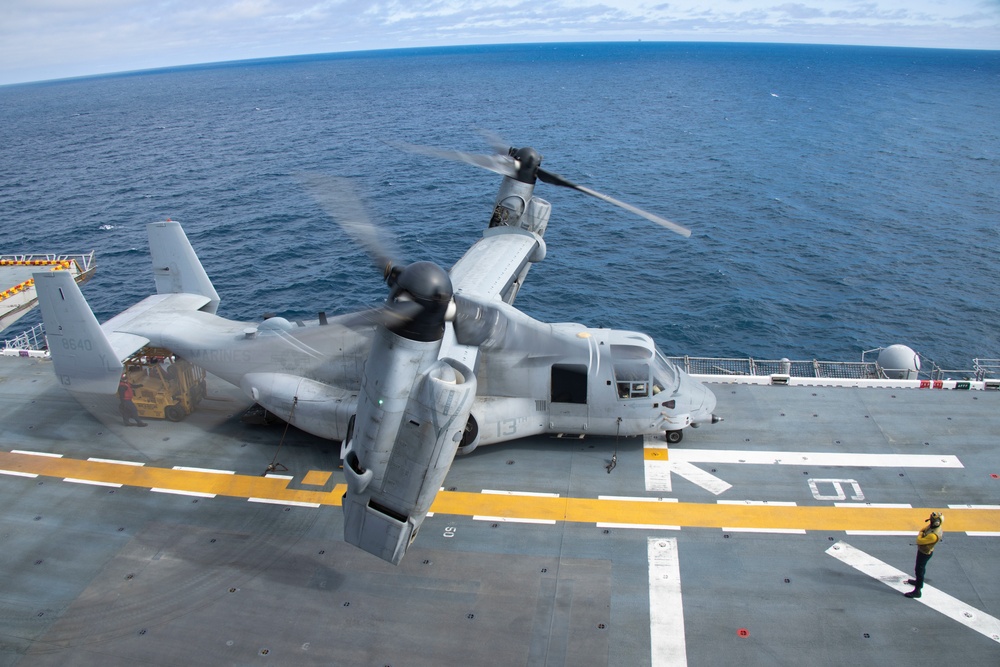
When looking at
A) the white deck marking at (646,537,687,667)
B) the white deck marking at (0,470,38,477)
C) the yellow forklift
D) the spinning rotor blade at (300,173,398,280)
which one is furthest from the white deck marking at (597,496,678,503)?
the white deck marking at (0,470,38,477)

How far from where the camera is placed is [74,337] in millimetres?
21109

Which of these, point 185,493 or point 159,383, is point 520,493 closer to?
point 185,493

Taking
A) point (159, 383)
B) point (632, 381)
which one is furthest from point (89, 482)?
point (632, 381)

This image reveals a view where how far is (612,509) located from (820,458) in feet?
23.0

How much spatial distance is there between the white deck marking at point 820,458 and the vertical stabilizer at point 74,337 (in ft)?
59.0

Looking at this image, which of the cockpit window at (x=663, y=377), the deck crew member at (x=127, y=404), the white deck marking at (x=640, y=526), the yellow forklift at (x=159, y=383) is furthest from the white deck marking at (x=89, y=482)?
the cockpit window at (x=663, y=377)

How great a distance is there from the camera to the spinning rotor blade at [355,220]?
13641mm

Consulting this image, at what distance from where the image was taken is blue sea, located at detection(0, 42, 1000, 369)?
147ft

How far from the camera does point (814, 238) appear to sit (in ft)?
193

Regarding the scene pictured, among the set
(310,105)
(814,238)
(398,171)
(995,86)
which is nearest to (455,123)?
(398,171)

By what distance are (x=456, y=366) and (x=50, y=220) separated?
69852 millimetres

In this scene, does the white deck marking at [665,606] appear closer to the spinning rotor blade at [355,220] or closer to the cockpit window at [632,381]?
the cockpit window at [632,381]

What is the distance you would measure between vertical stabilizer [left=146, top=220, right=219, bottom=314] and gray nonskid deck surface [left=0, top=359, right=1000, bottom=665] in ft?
19.8

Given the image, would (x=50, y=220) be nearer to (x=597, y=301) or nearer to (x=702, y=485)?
(x=597, y=301)
